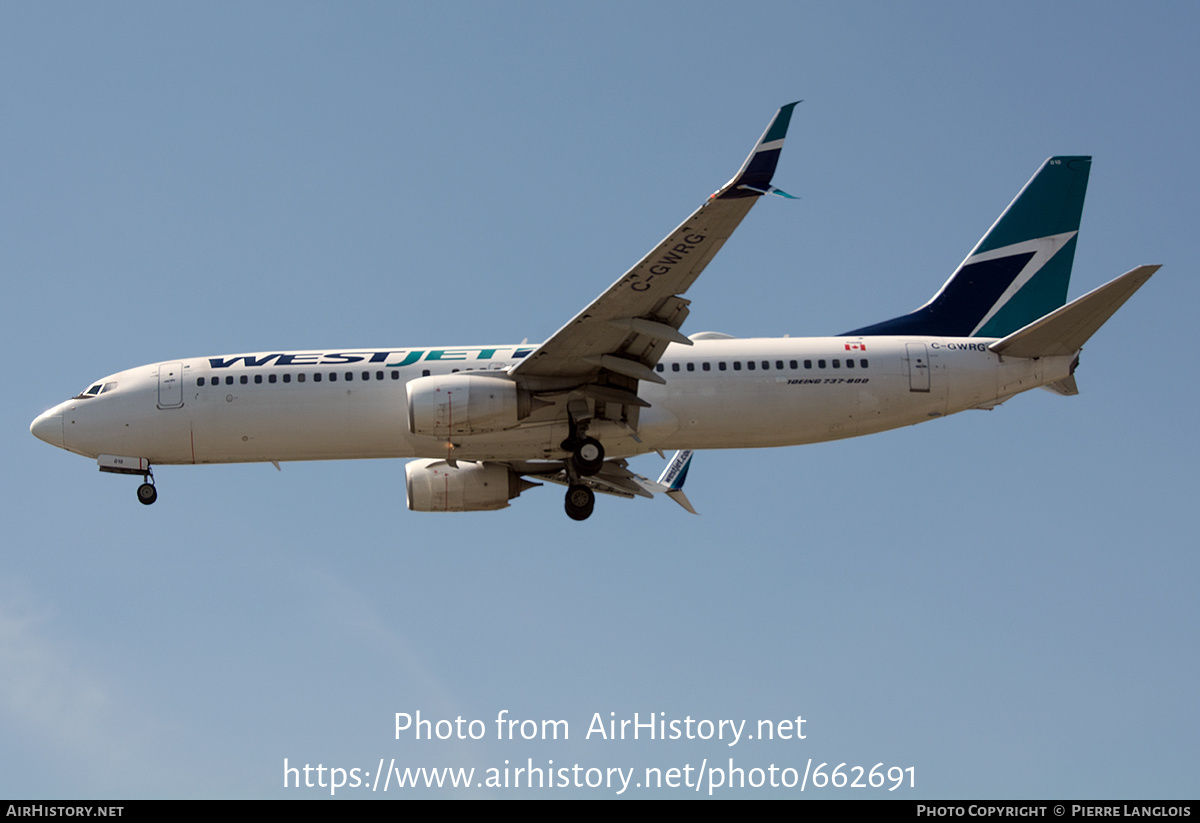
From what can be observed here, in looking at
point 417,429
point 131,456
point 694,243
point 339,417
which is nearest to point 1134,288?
point 694,243

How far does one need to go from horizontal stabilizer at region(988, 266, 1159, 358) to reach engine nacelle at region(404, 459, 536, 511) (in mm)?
11525

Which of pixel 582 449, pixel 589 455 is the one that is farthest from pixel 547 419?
pixel 589 455

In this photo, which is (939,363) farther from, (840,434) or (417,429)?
(417,429)

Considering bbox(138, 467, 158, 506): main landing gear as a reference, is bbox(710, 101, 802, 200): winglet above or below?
above

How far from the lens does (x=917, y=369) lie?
26891 mm

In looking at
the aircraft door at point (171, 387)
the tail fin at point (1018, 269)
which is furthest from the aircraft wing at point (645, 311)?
the aircraft door at point (171, 387)

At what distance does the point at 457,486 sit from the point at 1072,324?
14.0 m

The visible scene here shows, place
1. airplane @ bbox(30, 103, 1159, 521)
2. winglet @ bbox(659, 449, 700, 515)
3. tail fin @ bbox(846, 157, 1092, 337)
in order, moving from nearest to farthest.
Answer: airplane @ bbox(30, 103, 1159, 521), tail fin @ bbox(846, 157, 1092, 337), winglet @ bbox(659, 449, 700, 515)

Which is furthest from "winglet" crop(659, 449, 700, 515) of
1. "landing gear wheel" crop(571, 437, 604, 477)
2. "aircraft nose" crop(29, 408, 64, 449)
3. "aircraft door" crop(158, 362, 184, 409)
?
"aircraft nose" crop(29, 408, 64, 449)

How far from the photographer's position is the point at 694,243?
21359mm

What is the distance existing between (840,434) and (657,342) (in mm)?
5376

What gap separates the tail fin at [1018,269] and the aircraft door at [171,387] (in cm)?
1563

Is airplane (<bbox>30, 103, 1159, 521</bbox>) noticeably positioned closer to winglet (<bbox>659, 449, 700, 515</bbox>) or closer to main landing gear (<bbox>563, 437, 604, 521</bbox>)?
main landing gear (<bbox>563, 437, 604, 521</bbox>)

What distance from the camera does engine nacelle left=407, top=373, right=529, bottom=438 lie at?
2436 centimetres
